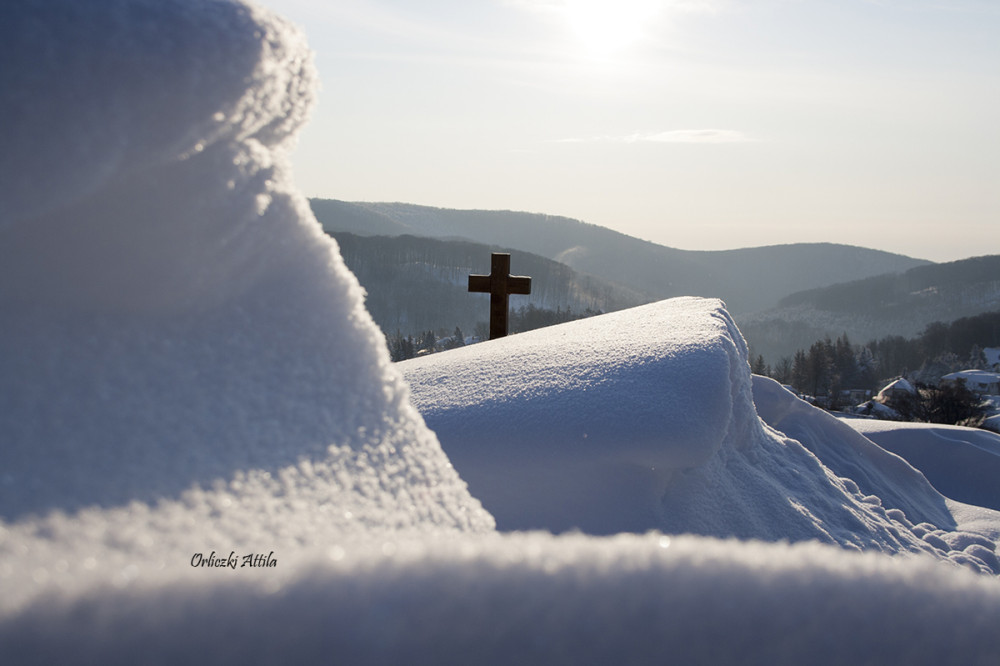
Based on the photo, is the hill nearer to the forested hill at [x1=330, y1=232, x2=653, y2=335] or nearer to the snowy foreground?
the forested hill at [x1=330, y1=232, x2=653, y2=335]

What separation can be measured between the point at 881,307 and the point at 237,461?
156333 millimetres

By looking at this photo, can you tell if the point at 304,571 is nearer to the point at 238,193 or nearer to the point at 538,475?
the point at 238,193

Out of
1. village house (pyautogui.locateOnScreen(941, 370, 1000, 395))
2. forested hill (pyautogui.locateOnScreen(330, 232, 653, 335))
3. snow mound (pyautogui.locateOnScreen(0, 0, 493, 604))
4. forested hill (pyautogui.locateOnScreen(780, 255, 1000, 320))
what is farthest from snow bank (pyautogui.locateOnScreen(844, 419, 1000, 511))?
forested hill (pyautogui.locateOnScreen(780, 255, 1000, 320))

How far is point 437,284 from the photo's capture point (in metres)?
107

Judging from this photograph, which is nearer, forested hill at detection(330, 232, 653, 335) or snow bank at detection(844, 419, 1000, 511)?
snow bank at detection(844, 419, 1000, 511)

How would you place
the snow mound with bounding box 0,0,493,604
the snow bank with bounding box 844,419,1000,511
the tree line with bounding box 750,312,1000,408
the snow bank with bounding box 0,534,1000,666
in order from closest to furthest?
the snow bank with bounding box 0,534,1000,666 < the snow mound with bounding box 0,0,493,604 < the snow bank with bounding box 844,419,1000,511 < the tree line with bounding box 750,312,1000,408

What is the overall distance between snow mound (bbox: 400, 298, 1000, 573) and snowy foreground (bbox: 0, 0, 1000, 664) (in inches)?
52.5

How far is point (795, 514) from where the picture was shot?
267 centimetres

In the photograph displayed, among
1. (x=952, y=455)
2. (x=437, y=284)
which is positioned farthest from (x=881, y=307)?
(x=952, y=455)

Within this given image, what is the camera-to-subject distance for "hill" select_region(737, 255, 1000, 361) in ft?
395

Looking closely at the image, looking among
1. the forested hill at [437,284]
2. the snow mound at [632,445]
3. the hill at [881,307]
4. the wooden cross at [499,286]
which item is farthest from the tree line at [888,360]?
the forested hill at [437,284]

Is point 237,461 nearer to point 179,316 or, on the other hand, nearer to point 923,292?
point 179,316

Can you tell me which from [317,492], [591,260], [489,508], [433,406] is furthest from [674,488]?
[591,260]

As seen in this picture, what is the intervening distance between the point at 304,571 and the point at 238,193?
74 cm
